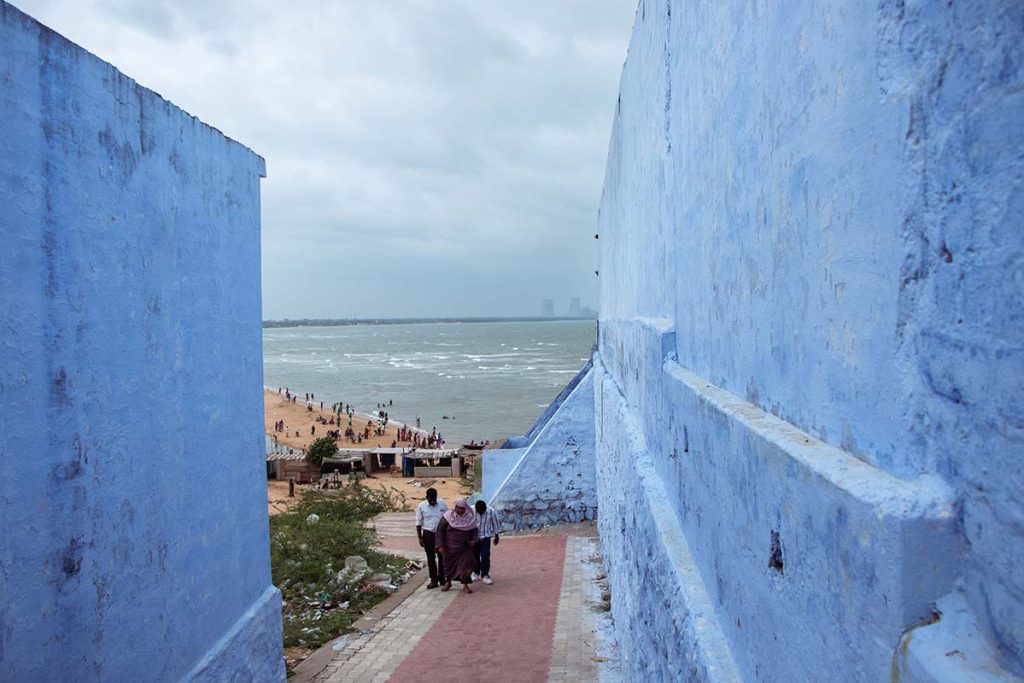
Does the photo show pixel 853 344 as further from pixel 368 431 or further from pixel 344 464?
pixel 368 431

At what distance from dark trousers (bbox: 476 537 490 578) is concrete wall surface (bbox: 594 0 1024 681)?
670 cm

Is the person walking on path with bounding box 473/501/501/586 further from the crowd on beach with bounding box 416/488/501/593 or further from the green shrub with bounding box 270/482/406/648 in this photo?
the green shrub with bounding box 270/482/406/648

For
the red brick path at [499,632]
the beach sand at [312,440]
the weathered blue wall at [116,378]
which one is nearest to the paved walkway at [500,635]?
the red brick path at [499,632]

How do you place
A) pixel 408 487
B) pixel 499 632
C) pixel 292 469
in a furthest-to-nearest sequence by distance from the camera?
1. pixel 292 469
2. pixel 408 487
3. pixel 499 632

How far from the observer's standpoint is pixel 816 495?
1.76m

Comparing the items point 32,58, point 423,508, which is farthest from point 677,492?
point 423,508

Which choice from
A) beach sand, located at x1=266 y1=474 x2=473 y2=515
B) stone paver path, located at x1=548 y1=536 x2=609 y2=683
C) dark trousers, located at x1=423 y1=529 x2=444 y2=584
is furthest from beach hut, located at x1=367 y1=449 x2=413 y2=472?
dark trousers, located at x1=423 y1=529 x2=444 y2=584

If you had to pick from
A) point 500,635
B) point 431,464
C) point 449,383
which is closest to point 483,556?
point 500,635

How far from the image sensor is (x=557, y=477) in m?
13.0

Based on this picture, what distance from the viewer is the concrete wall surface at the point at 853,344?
1231 millimetres

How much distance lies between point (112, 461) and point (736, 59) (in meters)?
3.47

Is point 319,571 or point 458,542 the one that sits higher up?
point 458,542

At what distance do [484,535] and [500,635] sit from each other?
6.56ft

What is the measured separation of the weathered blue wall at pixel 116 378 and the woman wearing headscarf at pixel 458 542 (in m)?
4.15
